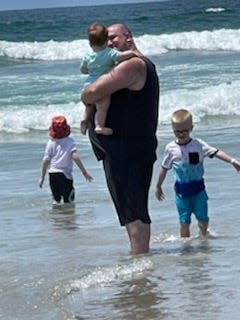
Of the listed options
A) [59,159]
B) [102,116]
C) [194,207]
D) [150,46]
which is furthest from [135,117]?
[150,46]

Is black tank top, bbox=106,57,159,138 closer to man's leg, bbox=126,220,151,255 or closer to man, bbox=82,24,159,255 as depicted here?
man, bbox=82,24,159,255

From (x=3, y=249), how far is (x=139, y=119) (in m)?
1.92

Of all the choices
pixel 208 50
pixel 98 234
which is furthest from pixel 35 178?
pixel 208 50

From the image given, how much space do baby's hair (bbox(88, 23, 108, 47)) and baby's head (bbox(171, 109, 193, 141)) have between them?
1.13 meters

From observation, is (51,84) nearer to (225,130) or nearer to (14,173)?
(225,130)

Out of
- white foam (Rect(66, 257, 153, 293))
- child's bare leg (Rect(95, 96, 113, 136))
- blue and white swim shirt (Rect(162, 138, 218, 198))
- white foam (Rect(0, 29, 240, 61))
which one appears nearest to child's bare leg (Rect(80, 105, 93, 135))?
child's bare leg (Rect(95, 96, 113, 136))

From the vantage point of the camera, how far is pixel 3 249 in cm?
766

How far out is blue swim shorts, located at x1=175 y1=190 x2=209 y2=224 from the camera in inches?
292

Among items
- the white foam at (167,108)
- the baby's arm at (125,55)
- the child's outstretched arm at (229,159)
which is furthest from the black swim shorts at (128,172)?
the white foam at (167,108)

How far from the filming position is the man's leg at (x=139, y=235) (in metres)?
6.41

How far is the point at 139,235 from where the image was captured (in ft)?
21.3

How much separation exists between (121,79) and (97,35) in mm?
342

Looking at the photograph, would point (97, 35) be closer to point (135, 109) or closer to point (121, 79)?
point (121, 79)

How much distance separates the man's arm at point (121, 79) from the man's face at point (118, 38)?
0.59 ft
